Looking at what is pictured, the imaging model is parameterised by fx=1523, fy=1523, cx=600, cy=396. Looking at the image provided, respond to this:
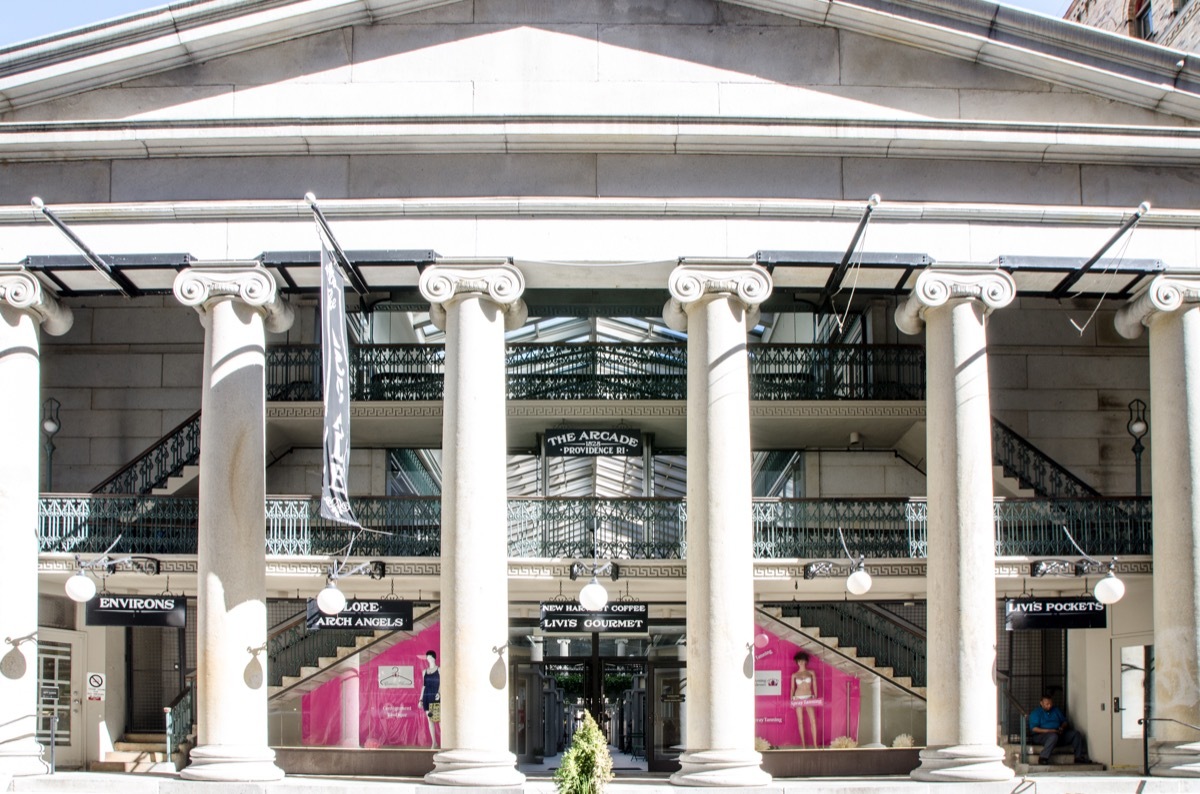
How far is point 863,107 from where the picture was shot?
23.3 metres

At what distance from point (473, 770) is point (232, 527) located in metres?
4.89

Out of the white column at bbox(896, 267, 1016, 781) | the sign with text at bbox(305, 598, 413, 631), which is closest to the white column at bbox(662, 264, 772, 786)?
the white column at bbox(896, 267, 1016, 781)

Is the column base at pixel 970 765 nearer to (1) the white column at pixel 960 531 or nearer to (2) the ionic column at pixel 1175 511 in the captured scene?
(1) the white column at pixel 960 531

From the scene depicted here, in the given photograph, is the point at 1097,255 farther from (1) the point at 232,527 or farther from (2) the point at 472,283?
(1) the point at 232,527

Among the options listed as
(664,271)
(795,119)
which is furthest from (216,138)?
(795,119)

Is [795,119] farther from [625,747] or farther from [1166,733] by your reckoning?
[625,747]

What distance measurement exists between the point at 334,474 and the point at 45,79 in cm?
785

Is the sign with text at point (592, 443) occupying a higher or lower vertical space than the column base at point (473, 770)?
higher


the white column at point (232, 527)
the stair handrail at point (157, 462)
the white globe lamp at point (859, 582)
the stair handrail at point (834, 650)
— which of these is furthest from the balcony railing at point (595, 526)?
the white column at point (232, 527)

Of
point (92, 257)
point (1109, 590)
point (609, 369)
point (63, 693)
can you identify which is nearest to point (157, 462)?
point (63, 693)

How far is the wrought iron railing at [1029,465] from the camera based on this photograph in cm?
2775

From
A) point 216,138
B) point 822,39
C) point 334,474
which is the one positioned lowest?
point 334,474

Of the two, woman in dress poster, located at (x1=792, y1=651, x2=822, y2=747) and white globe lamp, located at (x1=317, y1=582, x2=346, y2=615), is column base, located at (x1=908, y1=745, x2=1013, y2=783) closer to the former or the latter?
woman in dress poster, located at (x1=792, y1=651, x2=822, y2=747)

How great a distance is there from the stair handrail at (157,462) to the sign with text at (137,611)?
10.0ft
